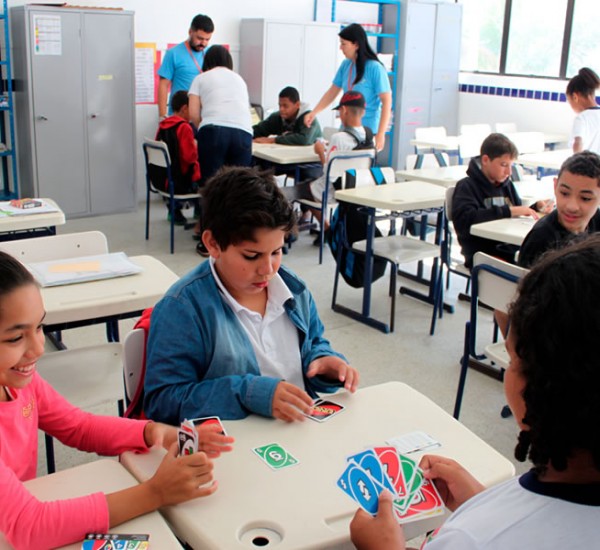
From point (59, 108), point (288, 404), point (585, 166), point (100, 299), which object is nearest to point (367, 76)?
point (59, 108)

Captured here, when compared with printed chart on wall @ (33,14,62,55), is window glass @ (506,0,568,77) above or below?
above

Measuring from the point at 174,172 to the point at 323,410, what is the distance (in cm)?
437

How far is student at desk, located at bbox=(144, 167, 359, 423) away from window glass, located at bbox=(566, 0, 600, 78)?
726 cm

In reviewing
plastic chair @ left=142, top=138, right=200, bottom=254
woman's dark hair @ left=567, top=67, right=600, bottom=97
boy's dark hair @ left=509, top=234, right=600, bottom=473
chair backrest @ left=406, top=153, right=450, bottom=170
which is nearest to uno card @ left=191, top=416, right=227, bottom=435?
boy's dark hair @ left=509, top=234, right=600, bottom=473

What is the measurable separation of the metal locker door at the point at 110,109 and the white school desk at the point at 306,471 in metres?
5.37

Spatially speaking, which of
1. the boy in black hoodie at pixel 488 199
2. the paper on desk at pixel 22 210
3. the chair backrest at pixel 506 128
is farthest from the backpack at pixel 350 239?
the chair backrest at pixel 506 128

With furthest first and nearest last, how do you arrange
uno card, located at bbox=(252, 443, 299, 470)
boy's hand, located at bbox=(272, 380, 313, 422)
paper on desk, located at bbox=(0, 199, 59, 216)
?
paper on desk, located at bbox=(0, 199, 59, 216) < boy's hand, located at bbox=(272, 380, 313, 422) < uno card, located at bbox=(252, 443, 299, 470)

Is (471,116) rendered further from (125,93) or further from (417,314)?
(417,314)

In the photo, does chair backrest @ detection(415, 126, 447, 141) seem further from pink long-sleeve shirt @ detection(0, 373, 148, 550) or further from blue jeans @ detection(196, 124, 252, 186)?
pink long-sleeve shirt @ detection(0, 373, 148, 550)

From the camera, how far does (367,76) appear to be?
19.5 feet

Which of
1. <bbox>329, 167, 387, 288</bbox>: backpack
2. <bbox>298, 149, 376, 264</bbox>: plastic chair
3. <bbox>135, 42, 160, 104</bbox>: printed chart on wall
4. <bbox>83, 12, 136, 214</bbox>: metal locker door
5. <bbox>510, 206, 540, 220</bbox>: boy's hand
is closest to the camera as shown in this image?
<bbox>510, 206, 540, 220</bbox>: boy's hand

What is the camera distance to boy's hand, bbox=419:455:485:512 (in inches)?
51.8

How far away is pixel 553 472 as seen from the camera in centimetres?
87

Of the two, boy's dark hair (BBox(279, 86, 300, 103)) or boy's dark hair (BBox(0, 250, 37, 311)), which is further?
boy's dark hair (BBox(279, 86, 300, 103))
